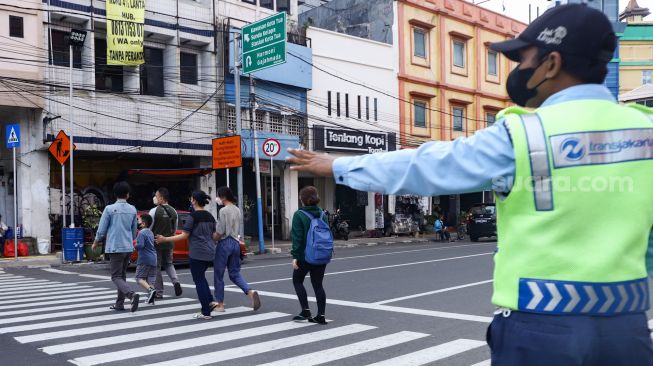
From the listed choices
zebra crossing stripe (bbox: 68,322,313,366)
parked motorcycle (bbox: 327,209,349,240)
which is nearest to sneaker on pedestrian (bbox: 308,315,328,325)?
zebra crossing stripe (bbox: 68,322,313,366)

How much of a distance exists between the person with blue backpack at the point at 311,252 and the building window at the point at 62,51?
14.6 metres

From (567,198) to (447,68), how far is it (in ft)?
109

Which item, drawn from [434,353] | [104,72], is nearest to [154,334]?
[434,353]

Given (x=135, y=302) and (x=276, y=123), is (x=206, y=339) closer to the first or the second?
(x=135, y=302)

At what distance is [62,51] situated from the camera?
19.3m

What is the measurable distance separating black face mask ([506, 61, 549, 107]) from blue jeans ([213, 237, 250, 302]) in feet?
22.2

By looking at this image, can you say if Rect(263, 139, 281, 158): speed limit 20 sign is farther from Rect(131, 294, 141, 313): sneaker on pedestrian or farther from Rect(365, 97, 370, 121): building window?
Rect(131, 294, 141, 313): sneaker on pedestrian

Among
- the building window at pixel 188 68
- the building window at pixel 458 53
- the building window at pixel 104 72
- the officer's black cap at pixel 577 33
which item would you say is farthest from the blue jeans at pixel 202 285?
the building window at pixel 458 53

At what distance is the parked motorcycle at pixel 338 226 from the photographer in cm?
2605

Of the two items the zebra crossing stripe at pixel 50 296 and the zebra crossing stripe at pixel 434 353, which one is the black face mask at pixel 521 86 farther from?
the zebra crossing stripe at pixel 50 296

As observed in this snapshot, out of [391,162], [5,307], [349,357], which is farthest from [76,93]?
[391,162]

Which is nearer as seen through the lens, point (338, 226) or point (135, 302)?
point (135, 302)

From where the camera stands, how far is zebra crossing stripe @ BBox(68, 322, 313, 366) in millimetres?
5844

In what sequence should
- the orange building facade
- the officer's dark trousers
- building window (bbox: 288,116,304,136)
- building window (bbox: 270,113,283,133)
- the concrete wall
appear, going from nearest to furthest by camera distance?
the officer's dark trousers, building window (bbox: 270,113,283,133), building window (bbox: 288,116,304,136), the concrete wall, the orange building facade
